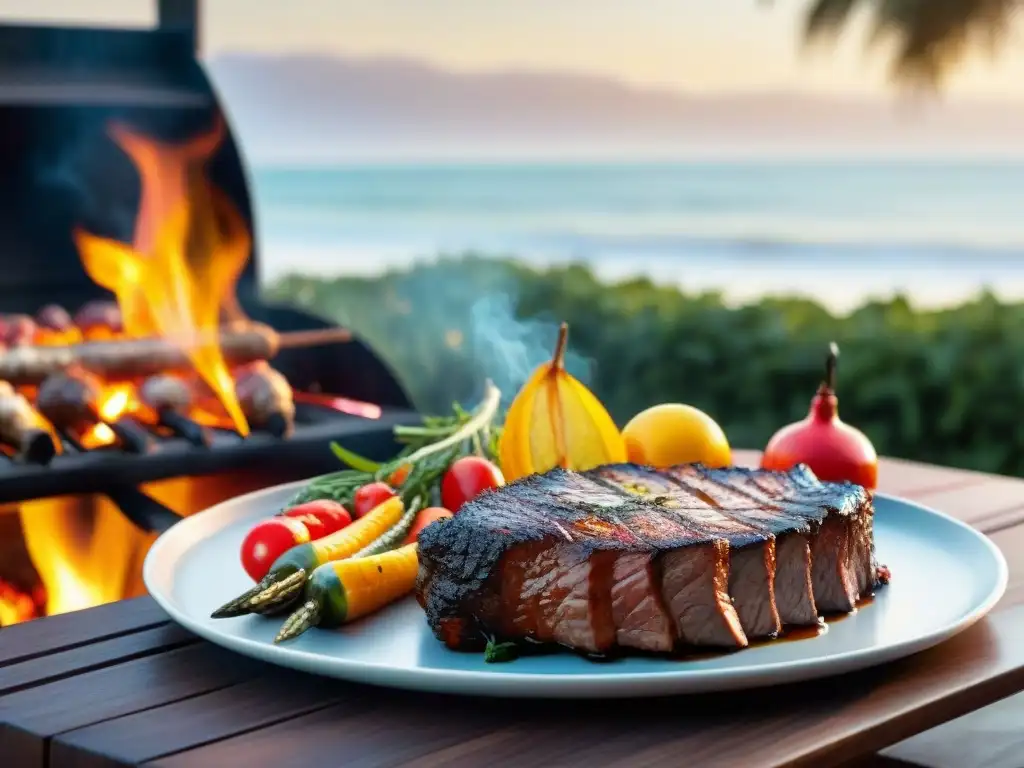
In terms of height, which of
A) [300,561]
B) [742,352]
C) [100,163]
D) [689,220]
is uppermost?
[100,163]

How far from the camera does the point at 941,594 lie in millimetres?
2164

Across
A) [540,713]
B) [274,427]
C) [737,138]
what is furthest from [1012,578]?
[737,138]

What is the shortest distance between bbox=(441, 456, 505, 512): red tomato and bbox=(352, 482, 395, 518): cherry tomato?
131mm

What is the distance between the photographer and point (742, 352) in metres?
6.47

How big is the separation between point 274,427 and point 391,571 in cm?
184

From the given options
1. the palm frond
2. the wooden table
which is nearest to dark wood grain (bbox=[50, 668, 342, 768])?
the wooden table

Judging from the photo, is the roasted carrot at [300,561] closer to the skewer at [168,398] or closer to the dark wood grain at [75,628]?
the dark wood grain at [75,628]

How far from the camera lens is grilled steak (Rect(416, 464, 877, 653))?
1872mm

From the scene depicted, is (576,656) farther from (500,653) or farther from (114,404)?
(114,404)

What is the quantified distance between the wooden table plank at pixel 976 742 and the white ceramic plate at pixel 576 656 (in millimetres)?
115

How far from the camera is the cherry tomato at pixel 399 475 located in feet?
9.27

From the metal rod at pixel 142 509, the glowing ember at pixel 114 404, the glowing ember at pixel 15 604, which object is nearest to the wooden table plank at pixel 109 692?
the metal rod at pixel 142 509

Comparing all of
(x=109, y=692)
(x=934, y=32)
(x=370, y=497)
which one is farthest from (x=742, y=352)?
(x=109, y=692)

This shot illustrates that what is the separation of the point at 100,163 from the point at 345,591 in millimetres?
3115
